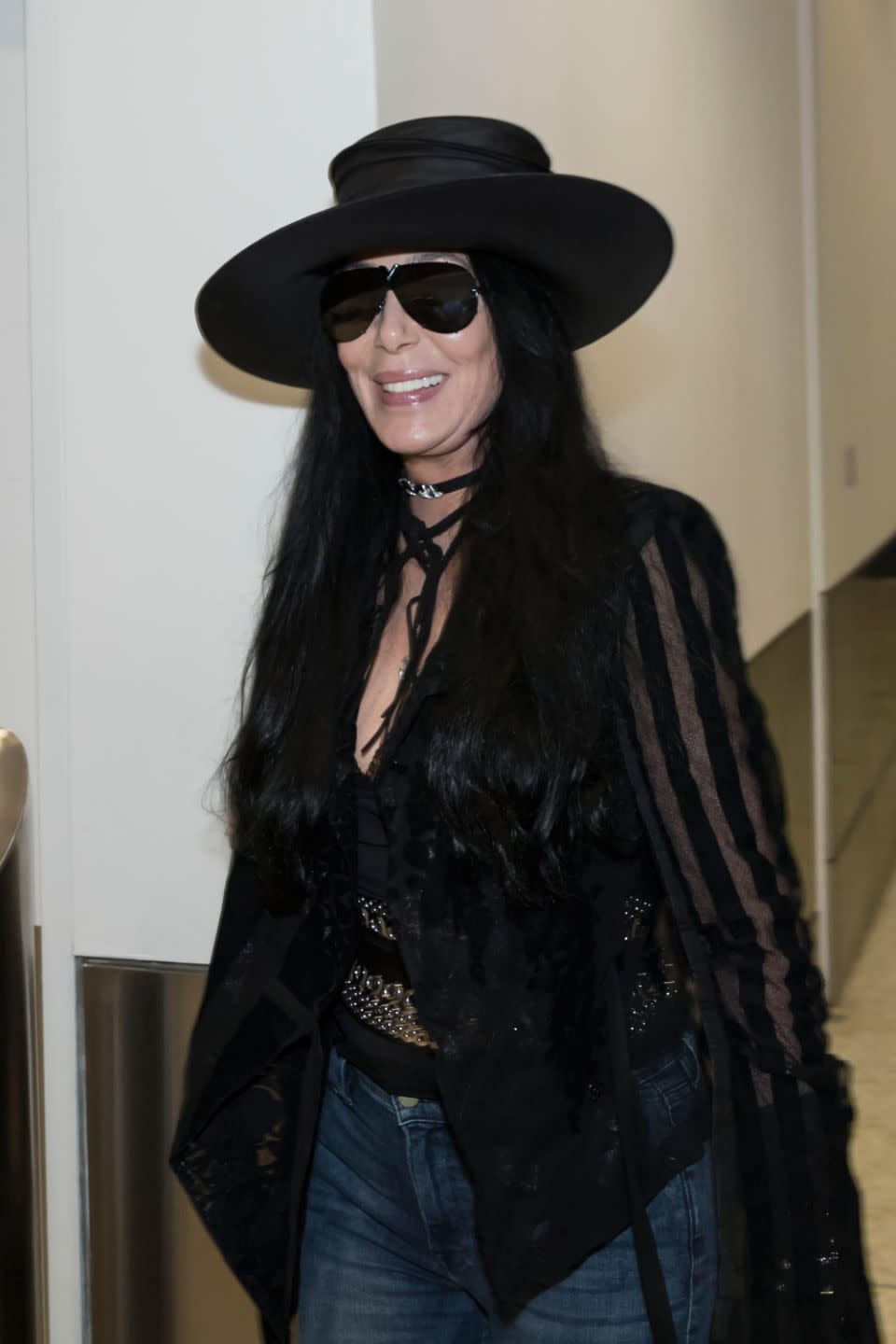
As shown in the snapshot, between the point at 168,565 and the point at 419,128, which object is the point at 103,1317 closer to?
the point at 168,565

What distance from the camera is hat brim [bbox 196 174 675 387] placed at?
1.50 meters

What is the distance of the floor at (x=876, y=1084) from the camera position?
130 inches

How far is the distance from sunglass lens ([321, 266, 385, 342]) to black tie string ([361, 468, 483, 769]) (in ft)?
0.61

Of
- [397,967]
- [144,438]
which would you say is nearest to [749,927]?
[397,967]

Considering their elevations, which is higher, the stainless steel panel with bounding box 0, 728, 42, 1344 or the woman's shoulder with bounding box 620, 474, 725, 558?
the woman's shoulder with bounding box 620, 474, 725, 558

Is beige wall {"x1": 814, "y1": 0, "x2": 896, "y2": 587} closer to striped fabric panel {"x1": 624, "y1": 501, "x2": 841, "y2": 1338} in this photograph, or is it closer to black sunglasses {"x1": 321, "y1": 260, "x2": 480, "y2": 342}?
black sunglasses {"x1": 321, "y1": 260, "x2": 480, "y2": 342}

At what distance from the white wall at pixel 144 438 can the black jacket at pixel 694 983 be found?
59 cm

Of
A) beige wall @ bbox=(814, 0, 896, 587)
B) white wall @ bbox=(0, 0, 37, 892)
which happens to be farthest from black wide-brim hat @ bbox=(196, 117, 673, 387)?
beige wall @ bbox=(814, 0, 896, 587)

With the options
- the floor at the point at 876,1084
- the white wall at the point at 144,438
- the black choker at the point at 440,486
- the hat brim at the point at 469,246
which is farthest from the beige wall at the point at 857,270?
the black choker at the point at 440,486

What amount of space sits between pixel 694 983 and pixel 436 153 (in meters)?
0.83

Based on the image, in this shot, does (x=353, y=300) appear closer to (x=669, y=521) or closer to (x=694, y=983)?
(x=669, y=521)

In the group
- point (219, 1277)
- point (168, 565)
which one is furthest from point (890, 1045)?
point (168, 565)

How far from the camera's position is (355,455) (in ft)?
5.75

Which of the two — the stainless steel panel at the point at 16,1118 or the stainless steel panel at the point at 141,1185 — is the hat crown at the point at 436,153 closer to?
the stainless steel panel at the point at 16,1118
